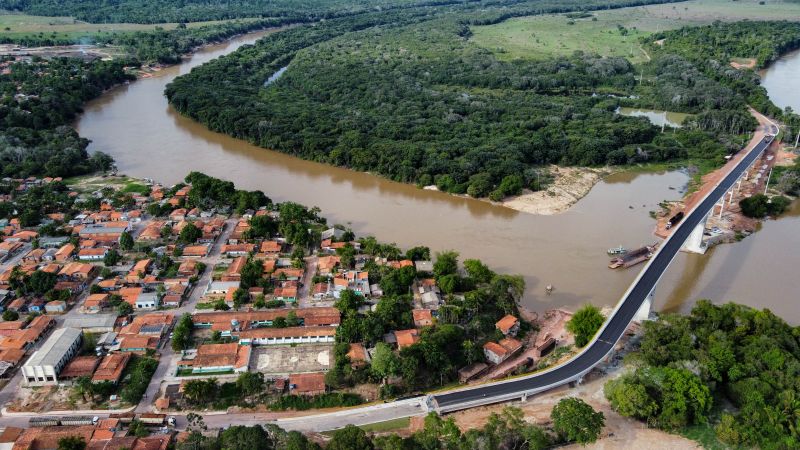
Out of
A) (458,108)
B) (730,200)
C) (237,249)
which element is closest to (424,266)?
(237,249)

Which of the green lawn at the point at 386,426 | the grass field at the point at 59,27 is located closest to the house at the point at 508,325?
the green lawn at the point at 386,426

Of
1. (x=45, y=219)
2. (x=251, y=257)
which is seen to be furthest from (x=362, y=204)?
(x=45, y=219)

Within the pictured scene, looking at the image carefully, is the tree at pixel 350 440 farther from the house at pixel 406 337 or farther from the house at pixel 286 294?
the house at pixel 286 294

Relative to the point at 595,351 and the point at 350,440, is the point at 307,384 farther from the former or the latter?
the point at 595,351

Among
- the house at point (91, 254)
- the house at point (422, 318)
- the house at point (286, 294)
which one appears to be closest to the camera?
the house at point (422, 318)

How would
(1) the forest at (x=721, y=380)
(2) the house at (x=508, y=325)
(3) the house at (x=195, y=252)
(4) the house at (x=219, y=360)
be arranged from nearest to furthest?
(1) the forest at (x=721, y=380), (4) the house at (x=219, y=360), (2) the house at (x=508, y=325), (3) the house at (x=195, y=252)

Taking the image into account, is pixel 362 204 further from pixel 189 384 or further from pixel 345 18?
pixel 345 18

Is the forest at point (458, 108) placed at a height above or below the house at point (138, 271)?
above
